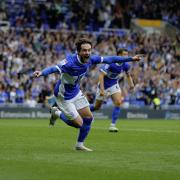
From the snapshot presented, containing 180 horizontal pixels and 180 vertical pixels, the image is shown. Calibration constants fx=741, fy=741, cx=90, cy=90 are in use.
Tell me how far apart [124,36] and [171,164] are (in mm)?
30598

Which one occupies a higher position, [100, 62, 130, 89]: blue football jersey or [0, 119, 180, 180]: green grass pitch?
[100, 62, 130, 89]: blue football jersey

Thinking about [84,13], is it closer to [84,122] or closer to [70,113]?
[84,122]

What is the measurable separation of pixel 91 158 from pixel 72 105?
1984 mm

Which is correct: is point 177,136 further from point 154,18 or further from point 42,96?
point 154,18

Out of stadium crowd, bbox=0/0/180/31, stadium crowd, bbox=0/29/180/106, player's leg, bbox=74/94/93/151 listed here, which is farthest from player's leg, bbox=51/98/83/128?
stadium crowd, bbox=0/0/180/31

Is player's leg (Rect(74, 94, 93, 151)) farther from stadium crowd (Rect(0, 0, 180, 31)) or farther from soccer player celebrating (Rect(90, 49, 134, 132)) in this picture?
stadium crowd (Rect(0, 0, 180, 31))

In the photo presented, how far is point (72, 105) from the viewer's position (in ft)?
49.8

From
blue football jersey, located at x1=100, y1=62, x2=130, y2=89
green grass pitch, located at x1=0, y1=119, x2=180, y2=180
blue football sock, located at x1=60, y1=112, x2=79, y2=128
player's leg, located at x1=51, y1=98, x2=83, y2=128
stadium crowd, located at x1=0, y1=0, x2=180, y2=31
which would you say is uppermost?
stadium crowd, located at x1=0, y1=0, x2=180, y2=31

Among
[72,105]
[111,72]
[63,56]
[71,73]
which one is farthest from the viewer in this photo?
[63,56]

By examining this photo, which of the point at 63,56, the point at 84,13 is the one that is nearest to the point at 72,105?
the point at 63,56

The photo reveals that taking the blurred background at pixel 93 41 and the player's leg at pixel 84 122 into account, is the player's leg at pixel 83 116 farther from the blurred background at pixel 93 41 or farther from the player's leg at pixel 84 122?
the blurred background at pixel 93 41

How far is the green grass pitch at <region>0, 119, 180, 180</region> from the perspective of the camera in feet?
36.1

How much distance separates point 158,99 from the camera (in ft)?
126

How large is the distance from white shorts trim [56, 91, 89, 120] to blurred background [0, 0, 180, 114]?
18.9m
